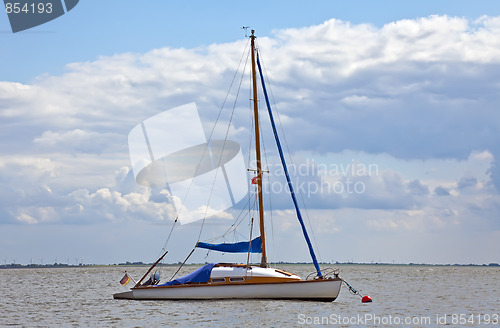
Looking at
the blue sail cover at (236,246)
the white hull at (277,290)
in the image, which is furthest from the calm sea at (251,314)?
the blue sail cover at (236,246)

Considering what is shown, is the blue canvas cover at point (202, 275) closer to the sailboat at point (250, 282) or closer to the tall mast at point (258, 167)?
the sailboat at point (250, 282)

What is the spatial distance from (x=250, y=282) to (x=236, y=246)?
14.6ft

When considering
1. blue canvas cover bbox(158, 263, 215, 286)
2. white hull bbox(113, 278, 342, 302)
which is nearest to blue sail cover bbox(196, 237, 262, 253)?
blue canvas cover bbox(158, 263, 215, 286)

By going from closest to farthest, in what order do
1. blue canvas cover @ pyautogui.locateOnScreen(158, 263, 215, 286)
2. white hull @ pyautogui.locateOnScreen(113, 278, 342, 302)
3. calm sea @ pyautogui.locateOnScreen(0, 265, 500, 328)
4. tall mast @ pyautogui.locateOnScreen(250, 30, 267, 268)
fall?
calm sea @ pyautogui.locateOnScreen(0, 265, 500, 328) < white hull @ pyautogui.locateOnScreen(113, 278, 342, 302) < blue canvas cover @ pyautogui.locateOnScreen(158, 263, 215, 286) < tall mast @ pyautogui.locateOnScreen(250, 30, 267, 268)

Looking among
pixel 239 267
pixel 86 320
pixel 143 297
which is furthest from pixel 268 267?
pixel 86 320

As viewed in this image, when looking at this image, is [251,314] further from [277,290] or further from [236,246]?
[236,246]

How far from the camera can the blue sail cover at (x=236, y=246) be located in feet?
153

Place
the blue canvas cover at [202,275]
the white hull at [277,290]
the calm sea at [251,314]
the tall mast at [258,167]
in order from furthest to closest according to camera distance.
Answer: the tall mast at [258,167] < the blue canvas cover at [202,275] < the white hull at [277,290] < the calm sea at [251,314]

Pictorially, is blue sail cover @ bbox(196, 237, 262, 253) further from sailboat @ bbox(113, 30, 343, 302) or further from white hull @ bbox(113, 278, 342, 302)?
white hull @ bbox(113, 278, 342, 302)

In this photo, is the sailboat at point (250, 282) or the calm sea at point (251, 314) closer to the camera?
the calm sea at point (251, 314)

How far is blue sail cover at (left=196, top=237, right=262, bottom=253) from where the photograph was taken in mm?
46500

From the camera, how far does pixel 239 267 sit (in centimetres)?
4419

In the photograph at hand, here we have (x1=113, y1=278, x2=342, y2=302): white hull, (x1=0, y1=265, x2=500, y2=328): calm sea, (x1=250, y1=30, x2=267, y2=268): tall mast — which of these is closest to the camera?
(x1=0, y1=265, x2=500, y2=328): calm sea

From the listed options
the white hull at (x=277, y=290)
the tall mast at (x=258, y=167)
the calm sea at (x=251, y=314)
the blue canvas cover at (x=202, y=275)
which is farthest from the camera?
A: the tall mast at (x=258, y=167)
